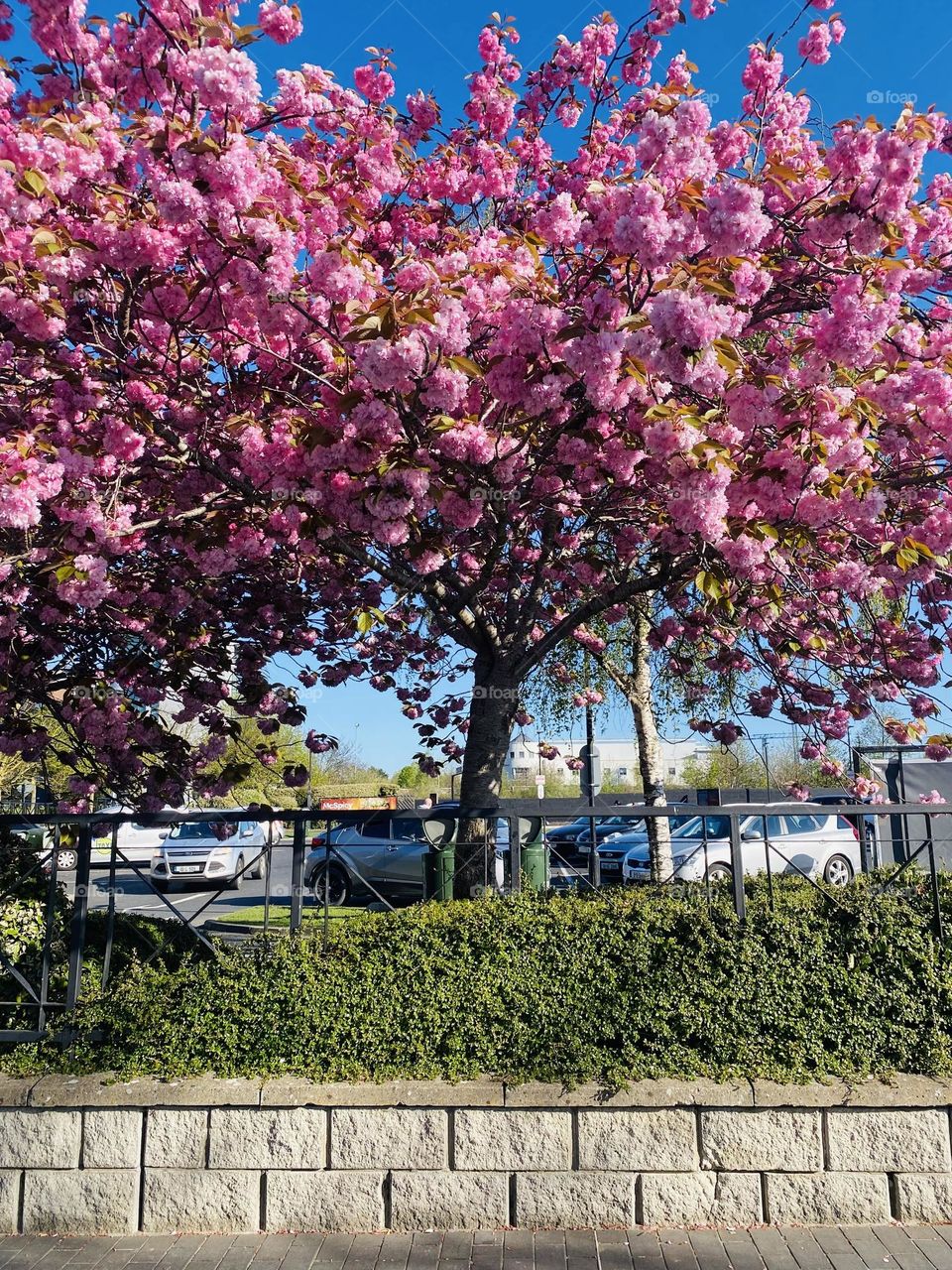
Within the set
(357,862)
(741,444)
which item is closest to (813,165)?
(741,444)

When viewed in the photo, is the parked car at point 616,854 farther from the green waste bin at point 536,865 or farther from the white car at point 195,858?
the green waste bin at point 536,865

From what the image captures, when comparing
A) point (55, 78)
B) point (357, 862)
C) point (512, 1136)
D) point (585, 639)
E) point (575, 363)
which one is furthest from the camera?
point (357, 862)

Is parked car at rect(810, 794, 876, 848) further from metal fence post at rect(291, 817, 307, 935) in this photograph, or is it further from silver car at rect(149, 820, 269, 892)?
silver car at rect(149, 820, 269, 892)

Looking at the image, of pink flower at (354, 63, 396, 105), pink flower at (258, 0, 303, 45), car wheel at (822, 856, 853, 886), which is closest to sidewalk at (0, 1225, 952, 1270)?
pink flower at (258, 0, 303, 45)

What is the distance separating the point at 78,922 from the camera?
14.6 feet

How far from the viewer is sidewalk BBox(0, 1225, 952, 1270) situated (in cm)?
355

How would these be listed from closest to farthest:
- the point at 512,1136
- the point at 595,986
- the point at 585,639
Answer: the point at 512,1136 → the point at 595,986 → the point at 585,639

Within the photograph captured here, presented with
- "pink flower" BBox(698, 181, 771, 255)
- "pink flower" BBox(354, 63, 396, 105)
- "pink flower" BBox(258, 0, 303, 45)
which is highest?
"pink flower" BBox(354, 63, 396, 105)

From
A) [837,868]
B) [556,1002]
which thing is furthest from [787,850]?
[556,1002]

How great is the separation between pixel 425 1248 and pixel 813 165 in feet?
17.2

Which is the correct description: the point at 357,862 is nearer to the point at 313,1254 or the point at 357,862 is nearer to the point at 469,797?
the point at 469,797

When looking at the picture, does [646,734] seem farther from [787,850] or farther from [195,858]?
[195,858]

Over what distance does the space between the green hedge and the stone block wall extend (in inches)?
4.9

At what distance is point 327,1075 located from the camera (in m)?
3.97
